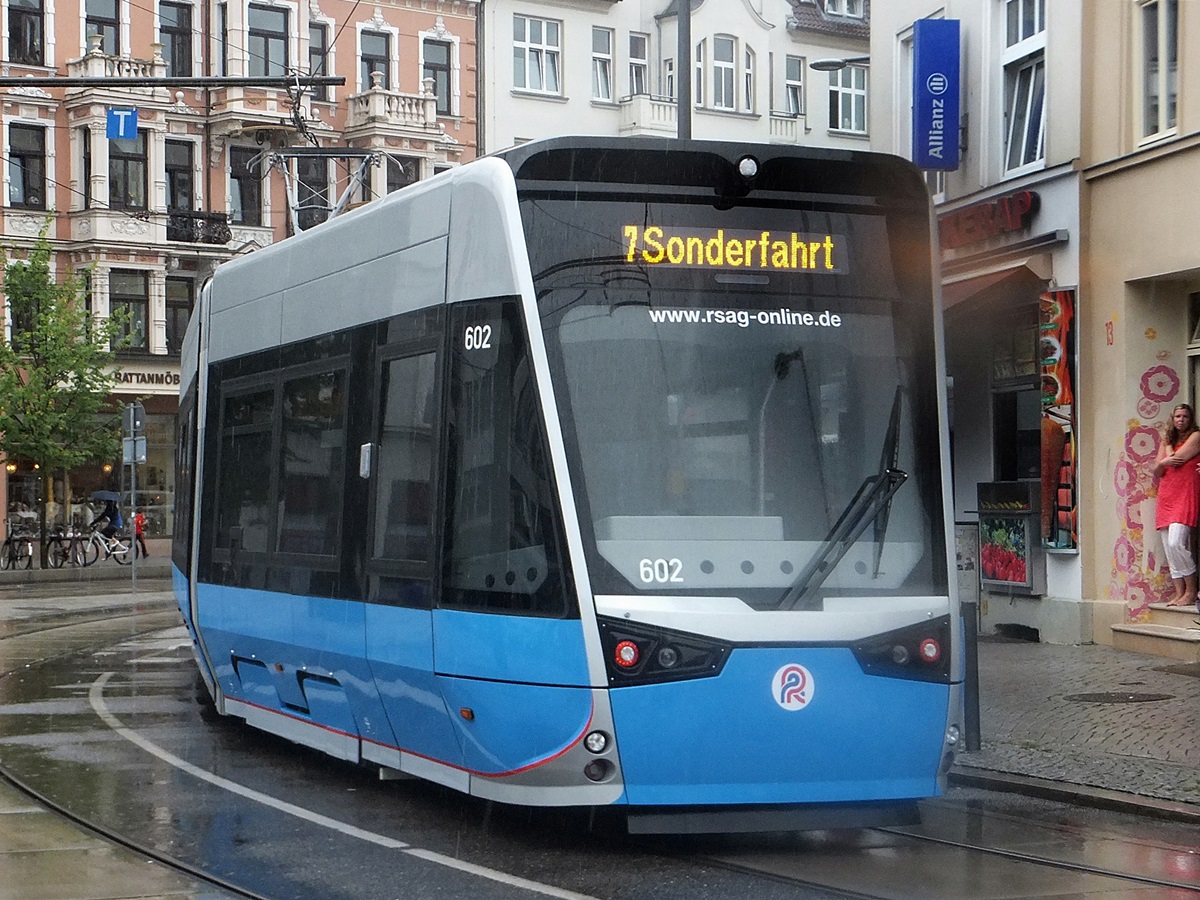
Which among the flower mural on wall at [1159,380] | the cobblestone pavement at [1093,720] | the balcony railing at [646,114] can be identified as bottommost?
the cobblestone pavement at [1093,720]

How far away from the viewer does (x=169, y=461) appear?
4834 cm

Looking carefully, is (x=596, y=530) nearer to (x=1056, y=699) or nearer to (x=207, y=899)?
(x=207, y=899)

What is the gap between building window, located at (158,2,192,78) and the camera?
4731cm

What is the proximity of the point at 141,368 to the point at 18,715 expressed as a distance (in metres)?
34.3

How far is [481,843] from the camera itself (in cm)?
830

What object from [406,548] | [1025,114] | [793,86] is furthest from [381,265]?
[793,86]

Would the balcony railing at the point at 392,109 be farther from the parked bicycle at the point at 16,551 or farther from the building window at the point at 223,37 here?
the parked bicycle at the point at 16,551

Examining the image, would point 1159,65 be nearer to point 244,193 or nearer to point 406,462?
point 406,462

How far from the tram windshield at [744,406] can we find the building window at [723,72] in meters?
43.7

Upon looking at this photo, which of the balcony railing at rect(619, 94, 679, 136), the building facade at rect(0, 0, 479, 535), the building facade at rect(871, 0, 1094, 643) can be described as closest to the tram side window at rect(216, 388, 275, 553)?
the building facade at rect(871, 0, 1094, 643)

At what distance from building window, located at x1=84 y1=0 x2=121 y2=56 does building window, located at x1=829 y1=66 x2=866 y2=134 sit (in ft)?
64.9

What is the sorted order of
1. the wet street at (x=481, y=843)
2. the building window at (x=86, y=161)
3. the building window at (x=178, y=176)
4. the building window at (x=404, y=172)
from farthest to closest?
1. the building window at (x=404, y=172)
2. the building window at (x=178, y=176)
3. the building window at (x=86, y=161)
4. the wet street at (x=481, y=843)

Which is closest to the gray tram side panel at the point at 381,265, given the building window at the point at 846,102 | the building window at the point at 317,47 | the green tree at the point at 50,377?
the green tree at the point at 50,377

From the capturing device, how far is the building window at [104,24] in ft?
153
